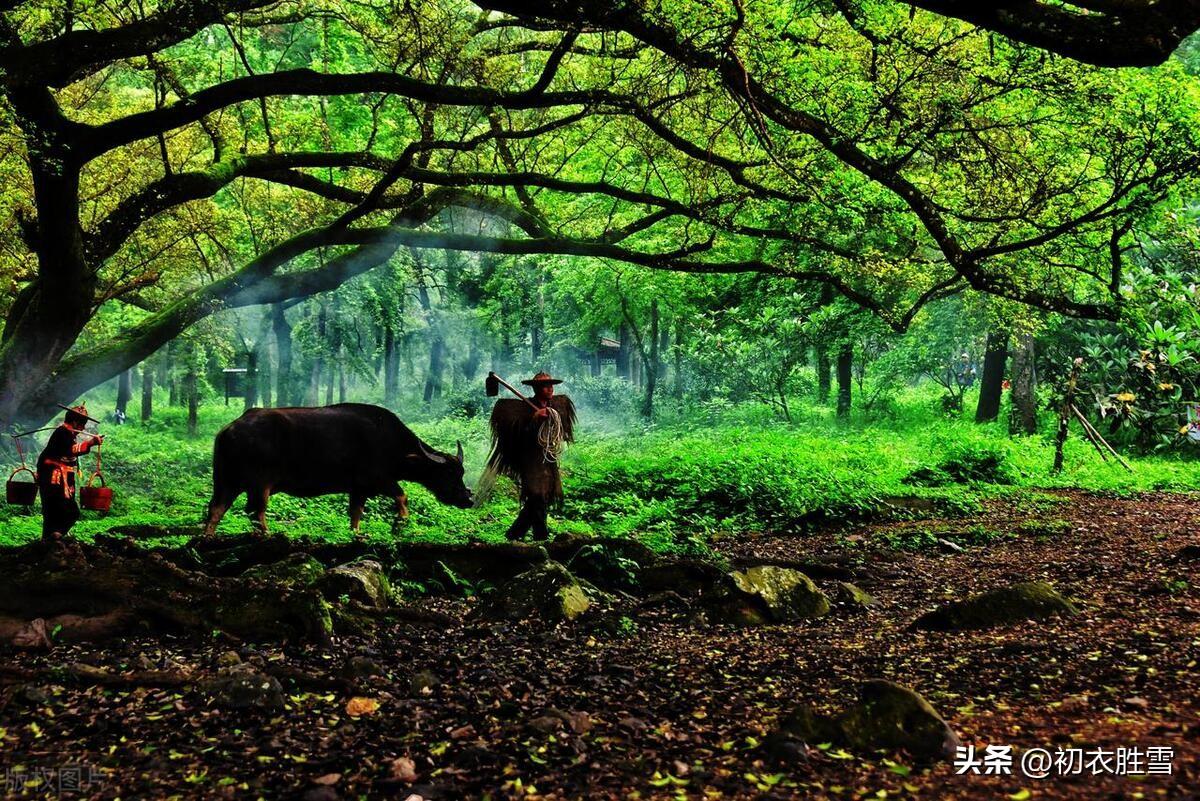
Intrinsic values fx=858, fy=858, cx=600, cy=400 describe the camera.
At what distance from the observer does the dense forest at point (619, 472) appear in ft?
13.7

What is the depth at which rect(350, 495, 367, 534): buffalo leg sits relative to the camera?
1116 centimetres

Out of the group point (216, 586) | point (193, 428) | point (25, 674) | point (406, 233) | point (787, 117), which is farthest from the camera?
point (193, 428)

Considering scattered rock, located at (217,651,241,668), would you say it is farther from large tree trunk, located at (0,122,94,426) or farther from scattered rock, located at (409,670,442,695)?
large tree trunk, located at (0,122,94,426)

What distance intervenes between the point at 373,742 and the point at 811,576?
17.3ft

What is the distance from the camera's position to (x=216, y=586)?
6.22 meters

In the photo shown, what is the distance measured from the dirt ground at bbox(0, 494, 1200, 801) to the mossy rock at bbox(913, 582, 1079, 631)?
0.17 m

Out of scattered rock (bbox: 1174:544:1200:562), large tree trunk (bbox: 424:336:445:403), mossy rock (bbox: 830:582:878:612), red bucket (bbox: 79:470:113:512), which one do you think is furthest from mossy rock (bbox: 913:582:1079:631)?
large tree trunk (bbox: 424:336:445:403)

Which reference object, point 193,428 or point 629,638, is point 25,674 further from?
point 193,428

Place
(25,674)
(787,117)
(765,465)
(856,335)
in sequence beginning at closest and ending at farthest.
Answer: (25,674) → (787,117) → (765,465) → (856,335)

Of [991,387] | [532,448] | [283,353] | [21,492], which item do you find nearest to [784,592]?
[532,448]

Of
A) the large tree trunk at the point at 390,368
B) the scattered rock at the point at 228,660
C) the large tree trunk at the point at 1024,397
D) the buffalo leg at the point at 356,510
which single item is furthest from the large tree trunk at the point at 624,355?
the scattered rock at the point at 228,660

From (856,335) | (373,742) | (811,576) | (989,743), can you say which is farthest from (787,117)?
(856,335)

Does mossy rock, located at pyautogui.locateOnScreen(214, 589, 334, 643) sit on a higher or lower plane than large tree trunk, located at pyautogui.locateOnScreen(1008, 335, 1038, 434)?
lower

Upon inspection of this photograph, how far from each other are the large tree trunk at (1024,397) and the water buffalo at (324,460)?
17412 mm
